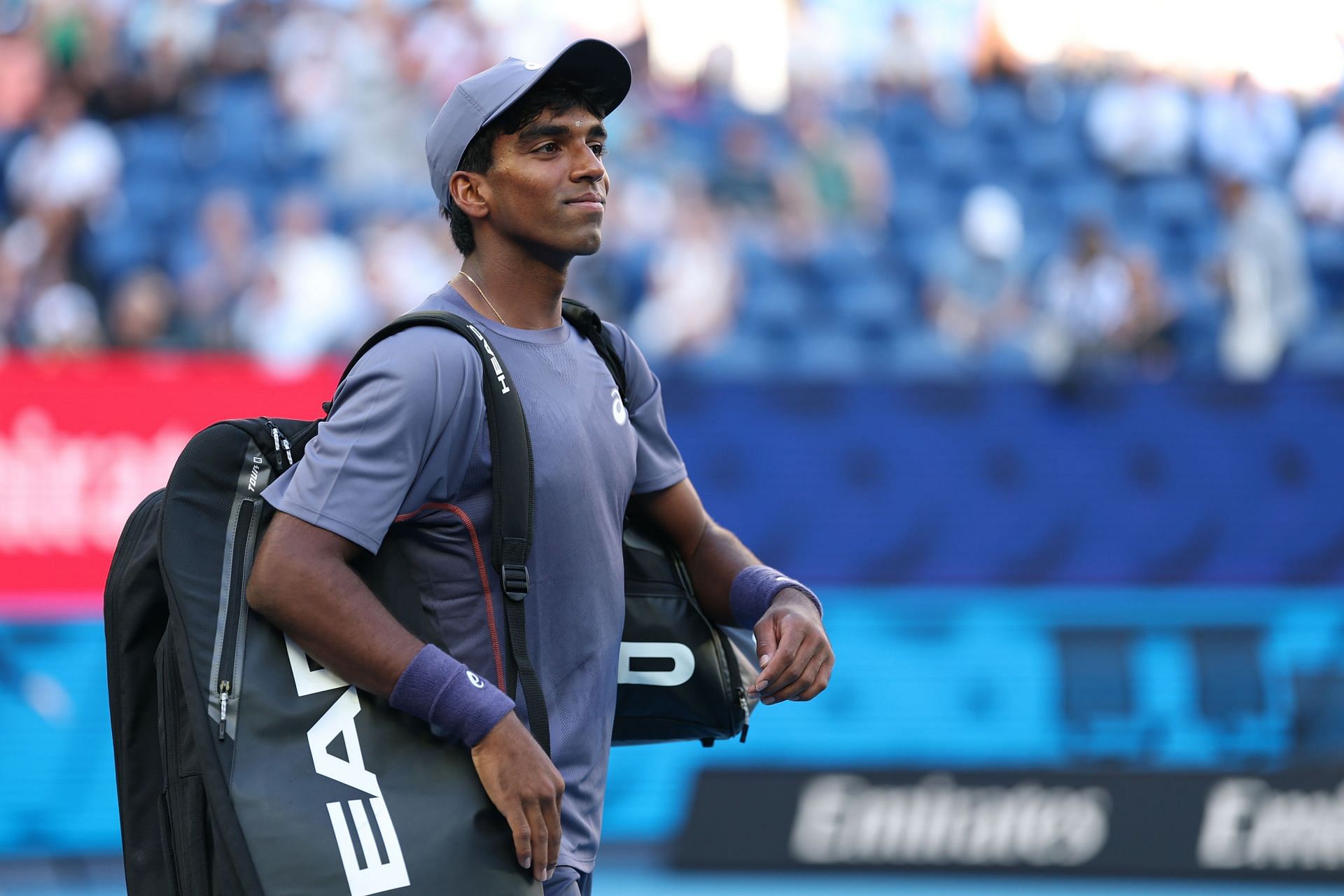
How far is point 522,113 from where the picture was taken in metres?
2.42

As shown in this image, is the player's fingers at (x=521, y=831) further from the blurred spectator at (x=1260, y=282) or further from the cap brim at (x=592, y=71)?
the blurred spectator at (x=1260, y=282)

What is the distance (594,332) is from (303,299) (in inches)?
250

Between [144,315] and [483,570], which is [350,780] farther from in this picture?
[144,315]

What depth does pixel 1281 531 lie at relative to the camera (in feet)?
23.8

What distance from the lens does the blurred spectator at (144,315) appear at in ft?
26.8

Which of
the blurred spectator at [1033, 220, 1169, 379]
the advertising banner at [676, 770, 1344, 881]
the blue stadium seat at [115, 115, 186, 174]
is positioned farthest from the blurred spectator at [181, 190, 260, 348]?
the blurred spectator at [1033, 220, 1169, 379]

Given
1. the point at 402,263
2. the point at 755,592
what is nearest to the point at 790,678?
the point at 755,592

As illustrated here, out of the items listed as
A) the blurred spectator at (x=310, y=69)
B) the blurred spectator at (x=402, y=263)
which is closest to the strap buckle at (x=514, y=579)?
the blurred spectator at (x=402, y=263)

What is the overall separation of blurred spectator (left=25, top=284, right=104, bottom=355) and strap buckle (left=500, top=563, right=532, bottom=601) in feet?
21.0

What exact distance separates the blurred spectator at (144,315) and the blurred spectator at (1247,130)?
7037 millimetres

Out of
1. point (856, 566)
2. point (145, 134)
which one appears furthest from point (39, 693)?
point (145, 134)

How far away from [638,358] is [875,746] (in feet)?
15.7

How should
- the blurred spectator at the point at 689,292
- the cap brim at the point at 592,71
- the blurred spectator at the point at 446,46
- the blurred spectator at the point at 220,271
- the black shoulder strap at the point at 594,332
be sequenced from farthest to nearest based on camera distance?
the blurred spectator at the point at 446,46 < the blurred spectator at the point at 689,292 < the blurred spectator at the point at 220,271 < the black shoulder strap at the point at 594,332 < the cap brim at the point at 592,71

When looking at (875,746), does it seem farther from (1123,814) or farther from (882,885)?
(1123,814)
